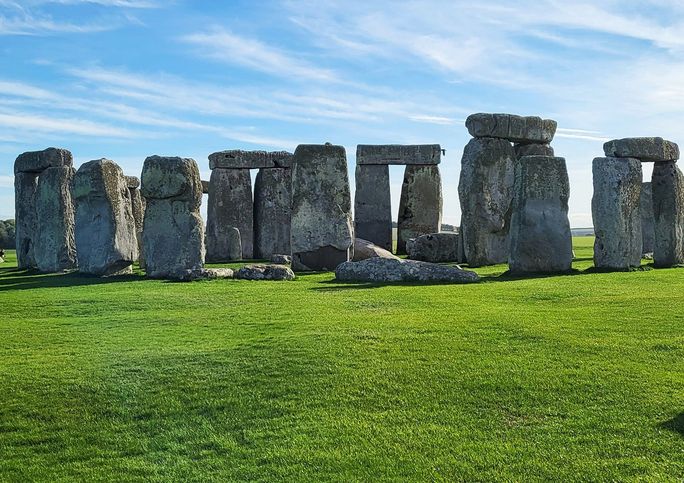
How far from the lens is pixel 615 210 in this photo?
15398mm

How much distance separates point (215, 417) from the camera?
6434 millimetres

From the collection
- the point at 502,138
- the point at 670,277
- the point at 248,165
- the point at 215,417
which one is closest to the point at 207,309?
the point at 215,417

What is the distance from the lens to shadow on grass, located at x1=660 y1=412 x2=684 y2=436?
595 cm

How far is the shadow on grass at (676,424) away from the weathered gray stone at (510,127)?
43.4ft

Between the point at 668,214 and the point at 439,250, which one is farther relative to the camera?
the point at 439,250

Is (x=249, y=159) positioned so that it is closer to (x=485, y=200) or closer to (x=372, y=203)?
(x=372, y=203)

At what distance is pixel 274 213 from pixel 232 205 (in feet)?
4.75

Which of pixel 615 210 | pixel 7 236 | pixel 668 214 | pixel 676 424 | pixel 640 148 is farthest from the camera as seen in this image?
pixel 7 236

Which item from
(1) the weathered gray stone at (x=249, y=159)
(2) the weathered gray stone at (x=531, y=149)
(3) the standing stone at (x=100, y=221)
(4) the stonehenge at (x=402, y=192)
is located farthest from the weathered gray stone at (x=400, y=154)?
(3) the standing stone at (x=100, y=221)

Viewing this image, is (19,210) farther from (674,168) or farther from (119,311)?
(674,168)

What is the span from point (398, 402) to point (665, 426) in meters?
2.07

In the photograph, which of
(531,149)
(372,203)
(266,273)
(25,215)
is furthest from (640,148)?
(25,215)

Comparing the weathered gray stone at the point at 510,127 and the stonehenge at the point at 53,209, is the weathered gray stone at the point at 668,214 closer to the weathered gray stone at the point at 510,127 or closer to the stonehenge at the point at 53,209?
the weathered gray stone at the point at 510,127

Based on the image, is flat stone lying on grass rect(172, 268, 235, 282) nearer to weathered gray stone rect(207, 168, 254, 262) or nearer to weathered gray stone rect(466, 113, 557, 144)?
weathered gray stone rect(466, 113, 557, 144)
